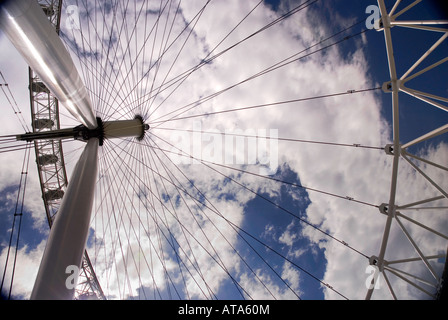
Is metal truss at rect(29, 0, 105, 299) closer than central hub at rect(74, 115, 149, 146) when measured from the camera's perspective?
No

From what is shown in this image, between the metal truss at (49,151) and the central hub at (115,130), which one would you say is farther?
Answer: the metal truss at (49,151)

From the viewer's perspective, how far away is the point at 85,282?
20609 mm

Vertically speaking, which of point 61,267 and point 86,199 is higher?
point 86,199

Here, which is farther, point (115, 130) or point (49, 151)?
point (49, 151)
